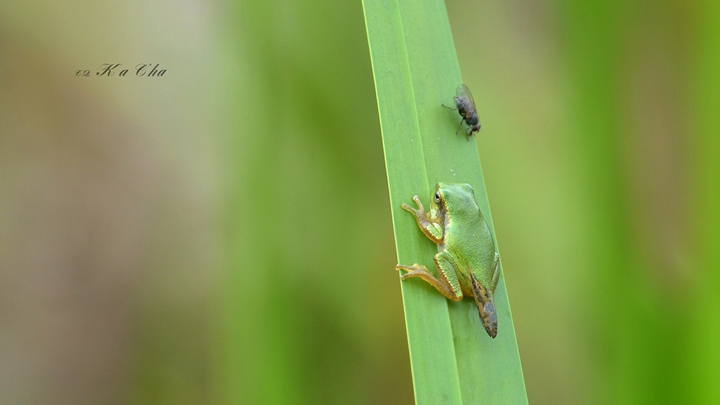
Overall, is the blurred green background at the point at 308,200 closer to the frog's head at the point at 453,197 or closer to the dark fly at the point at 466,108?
the dark fly at the point at 466,108

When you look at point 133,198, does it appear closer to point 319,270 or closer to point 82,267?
point 82,267

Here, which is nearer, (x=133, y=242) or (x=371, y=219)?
(x=371, y=219)

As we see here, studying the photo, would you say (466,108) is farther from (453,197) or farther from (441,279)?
(441,279)

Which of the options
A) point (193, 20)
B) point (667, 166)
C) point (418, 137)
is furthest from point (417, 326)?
point (193, 20)

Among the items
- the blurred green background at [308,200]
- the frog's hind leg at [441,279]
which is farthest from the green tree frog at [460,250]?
the blurred green background at [308,200]

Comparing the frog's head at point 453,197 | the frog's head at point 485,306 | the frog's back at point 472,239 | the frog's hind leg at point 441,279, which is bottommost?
the frog's head at point 485,306

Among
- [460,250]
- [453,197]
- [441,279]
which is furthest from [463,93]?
[441,279]
